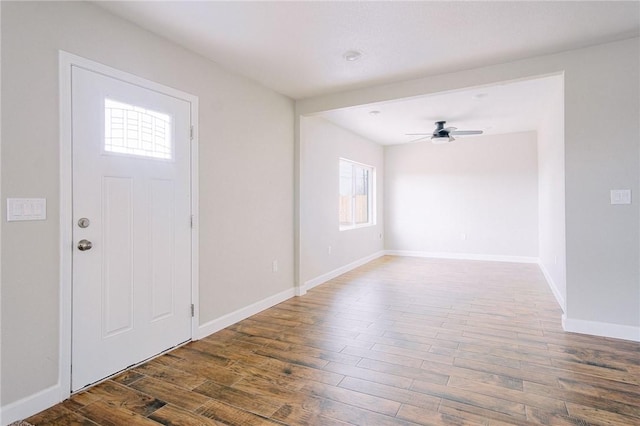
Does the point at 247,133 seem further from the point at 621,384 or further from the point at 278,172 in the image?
the point at 621,384

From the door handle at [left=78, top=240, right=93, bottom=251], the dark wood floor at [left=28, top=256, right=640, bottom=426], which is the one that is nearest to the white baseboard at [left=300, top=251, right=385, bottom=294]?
the dark wood floor at [left=28, top=256, right=640, bottom=426]

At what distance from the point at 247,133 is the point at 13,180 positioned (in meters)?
2.10

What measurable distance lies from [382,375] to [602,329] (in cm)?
219

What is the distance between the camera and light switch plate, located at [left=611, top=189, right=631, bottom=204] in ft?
9.50

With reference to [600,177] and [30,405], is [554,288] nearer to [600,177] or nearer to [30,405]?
[600,177]

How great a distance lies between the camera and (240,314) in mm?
3516

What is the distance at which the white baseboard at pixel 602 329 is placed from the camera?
2.90 m

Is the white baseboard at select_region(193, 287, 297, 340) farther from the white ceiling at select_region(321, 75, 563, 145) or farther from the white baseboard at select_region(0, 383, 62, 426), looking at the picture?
the white ceiling at select_region(321, 75, 563, 145)

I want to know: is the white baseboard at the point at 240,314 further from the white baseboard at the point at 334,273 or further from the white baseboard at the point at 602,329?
the white baseboard at the point at 602,329

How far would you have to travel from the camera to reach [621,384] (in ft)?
7.20

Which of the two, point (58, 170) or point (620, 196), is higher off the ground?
point (58, 170)

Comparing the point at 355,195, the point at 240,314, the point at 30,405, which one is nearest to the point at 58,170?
the point at 30,405

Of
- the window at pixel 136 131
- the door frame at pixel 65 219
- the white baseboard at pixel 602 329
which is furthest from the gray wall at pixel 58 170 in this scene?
the white baseboard at pixel 602 329

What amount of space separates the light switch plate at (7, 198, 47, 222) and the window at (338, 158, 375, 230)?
14.5 ft
